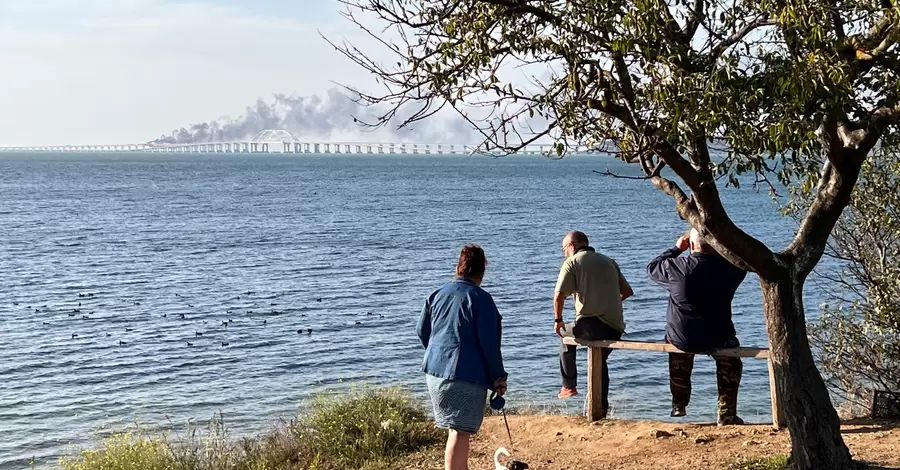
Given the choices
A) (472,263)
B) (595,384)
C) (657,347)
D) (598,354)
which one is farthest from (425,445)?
(472,263)

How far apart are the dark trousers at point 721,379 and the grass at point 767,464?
1398mm

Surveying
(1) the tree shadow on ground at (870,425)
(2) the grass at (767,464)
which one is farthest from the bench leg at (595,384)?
(1) the tree shadow on ground at (870,425)

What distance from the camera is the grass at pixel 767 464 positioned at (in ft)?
23.9

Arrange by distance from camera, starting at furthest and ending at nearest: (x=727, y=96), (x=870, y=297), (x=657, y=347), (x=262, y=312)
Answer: (x=262, y=312) → (x=870, y=297) → (x=657, y=347) → (x=727, y=96)

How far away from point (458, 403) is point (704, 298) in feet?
10.1

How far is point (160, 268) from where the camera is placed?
3631 cm

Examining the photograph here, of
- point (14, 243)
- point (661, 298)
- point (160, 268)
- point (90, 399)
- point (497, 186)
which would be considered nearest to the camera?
point (90, 399)

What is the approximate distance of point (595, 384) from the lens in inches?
365

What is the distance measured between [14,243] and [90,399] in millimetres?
31799

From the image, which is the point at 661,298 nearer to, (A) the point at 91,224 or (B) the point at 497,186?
(A) the point at 91,224

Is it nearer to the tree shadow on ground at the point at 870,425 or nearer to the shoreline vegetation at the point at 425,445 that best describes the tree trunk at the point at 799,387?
the shoreline vegetation at the point at 425,445

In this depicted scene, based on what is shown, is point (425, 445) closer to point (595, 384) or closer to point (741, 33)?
point (595, 384)

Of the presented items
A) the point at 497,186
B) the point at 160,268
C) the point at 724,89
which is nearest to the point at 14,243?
the point at 160,268

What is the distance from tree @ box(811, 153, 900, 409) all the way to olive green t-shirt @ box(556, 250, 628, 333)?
10.1 feet
